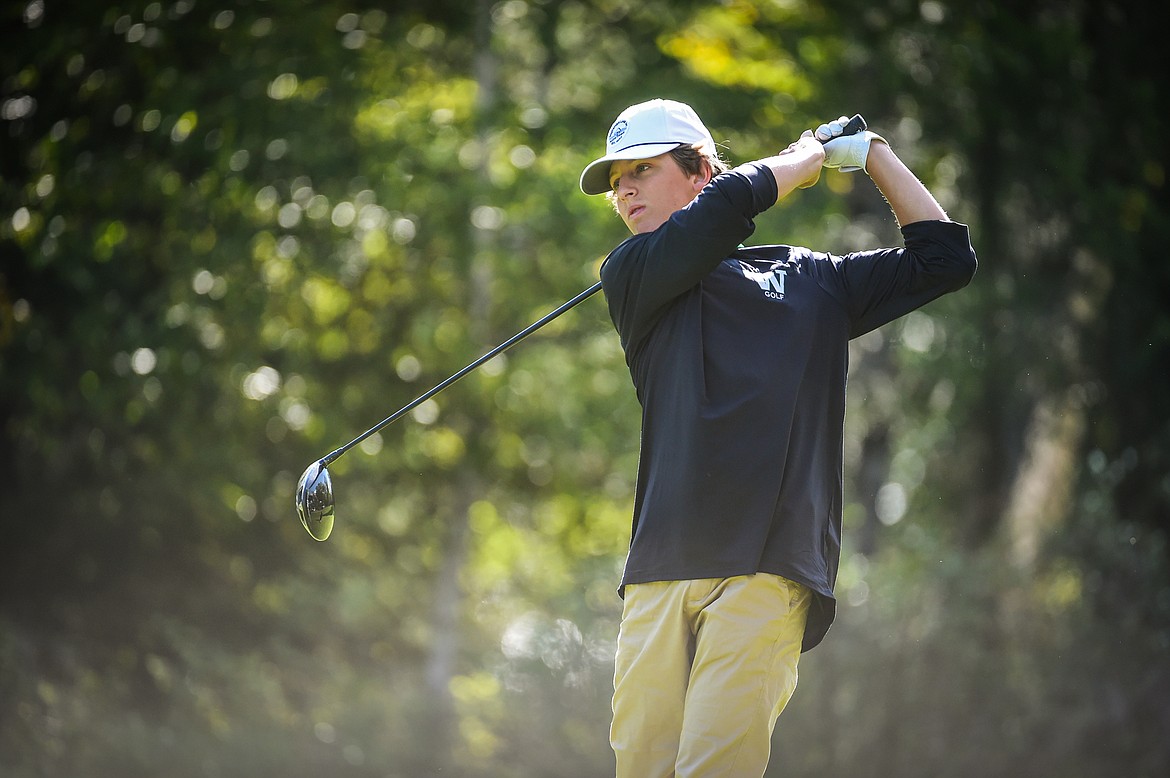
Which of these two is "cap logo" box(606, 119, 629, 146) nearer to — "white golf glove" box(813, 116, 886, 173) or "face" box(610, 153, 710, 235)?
"face" box(610, 153, 710, 235)

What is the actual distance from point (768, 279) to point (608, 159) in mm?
458

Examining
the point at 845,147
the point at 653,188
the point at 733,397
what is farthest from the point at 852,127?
the point at 733,397

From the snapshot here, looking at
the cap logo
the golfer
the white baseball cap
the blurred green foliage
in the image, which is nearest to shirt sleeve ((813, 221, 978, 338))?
the golfer

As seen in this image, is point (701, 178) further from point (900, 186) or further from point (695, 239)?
point (900, 186)

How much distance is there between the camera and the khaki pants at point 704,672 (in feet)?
9.48

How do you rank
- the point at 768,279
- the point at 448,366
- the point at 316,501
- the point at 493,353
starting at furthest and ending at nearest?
the point at 448,366
the point at 316,501
the point at 493,353
the point at 768,279

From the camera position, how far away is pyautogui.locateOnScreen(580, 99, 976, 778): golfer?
9.54 ft

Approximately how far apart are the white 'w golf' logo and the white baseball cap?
0.32 m

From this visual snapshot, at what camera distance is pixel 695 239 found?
116 inches

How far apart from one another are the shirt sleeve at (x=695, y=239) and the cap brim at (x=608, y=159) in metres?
0.18

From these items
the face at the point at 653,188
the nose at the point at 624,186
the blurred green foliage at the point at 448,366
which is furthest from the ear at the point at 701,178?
the blurred green foliage at the point at 448,366

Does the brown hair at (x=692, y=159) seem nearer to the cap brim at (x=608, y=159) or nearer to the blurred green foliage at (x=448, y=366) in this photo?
the cap brim at (x=608, y=159)

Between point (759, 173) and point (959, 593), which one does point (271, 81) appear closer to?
Result: point (959, 593)

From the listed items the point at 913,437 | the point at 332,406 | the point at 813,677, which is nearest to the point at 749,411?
the point at 813,677
